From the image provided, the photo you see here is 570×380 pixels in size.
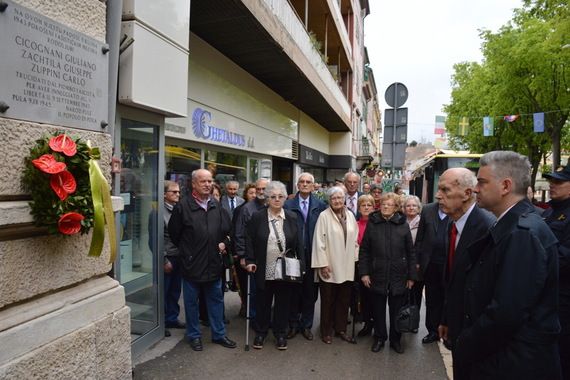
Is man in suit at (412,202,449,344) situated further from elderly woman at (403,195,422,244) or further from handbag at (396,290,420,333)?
handbag at (396,290,420,333)

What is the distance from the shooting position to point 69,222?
7.46ft

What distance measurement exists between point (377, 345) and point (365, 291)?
2.15 ft

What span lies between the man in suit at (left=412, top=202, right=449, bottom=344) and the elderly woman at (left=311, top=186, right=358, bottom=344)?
820mm

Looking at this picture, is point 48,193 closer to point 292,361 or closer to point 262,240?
point 262,240

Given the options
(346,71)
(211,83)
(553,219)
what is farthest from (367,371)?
(346,71)

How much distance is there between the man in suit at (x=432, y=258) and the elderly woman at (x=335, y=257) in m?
0.82

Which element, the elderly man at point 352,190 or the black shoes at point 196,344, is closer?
the black shoes at point 196,344

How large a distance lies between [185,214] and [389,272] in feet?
7.53

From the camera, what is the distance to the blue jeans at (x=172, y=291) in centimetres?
488

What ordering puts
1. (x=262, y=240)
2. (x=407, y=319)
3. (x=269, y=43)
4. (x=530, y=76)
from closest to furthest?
(x=407, y=319)
(x=262, y=240)
(x=269, y=43)
(x=530, y=76)

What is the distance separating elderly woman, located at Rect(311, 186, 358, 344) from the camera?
473 centimetres

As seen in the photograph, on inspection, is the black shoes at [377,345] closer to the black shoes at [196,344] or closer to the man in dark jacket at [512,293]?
the black shoes at [196,344]

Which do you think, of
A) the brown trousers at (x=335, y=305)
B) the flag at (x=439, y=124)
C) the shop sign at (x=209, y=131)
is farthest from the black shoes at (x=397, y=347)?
the flag at (x=439, y=124)

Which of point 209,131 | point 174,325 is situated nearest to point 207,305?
point 174,325
